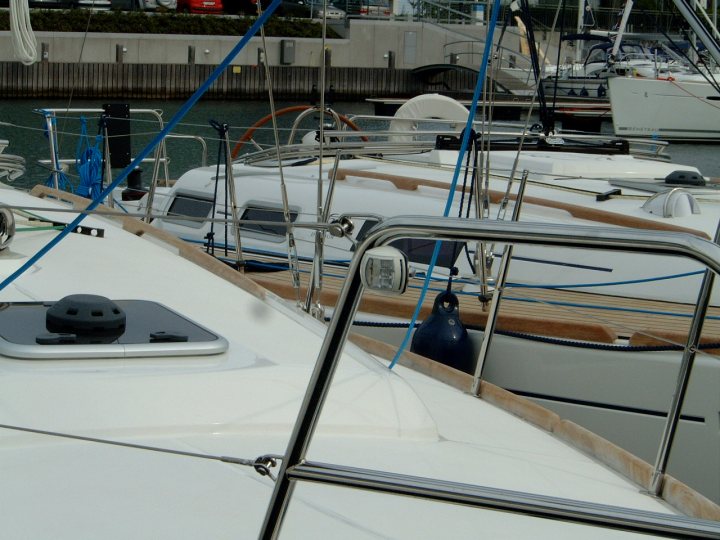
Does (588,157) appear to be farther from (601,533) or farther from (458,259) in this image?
(601,533)

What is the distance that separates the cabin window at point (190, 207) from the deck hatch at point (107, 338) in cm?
474

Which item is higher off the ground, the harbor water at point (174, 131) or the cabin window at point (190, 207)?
the cabin window at point (190, 207)

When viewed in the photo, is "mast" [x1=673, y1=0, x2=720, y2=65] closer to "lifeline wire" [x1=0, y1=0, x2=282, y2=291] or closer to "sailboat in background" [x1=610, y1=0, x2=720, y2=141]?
"lifeline wire" [x1=0, y1=0, x2=282, y2=291]

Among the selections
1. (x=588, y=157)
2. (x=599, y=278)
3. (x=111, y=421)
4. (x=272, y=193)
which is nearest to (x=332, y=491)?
(x=111, y=421)

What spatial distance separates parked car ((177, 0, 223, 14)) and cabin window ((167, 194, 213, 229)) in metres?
30.0

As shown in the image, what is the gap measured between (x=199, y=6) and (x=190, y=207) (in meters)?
30.6

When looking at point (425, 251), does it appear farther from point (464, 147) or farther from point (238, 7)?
point (238, 7)

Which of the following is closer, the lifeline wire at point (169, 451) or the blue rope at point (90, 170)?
the lifeline wire at point (169, 451)

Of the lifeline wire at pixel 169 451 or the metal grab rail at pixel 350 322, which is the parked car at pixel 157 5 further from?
the metal grab rail at pixel 350 322

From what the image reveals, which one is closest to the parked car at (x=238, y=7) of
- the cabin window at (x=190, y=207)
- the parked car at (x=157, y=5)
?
the parked car at (x=157, y=5)

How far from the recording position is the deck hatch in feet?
7.12

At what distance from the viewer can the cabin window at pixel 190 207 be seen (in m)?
7.21

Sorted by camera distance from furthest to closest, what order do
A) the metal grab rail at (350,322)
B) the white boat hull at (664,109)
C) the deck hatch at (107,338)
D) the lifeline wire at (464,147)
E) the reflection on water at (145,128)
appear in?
the white boat hull at (664,109) < the reflection on water at (145,128) < the lifeline wire at (464,147) < the deck hatch at (107,338) < the metal grab rail at (350,322)

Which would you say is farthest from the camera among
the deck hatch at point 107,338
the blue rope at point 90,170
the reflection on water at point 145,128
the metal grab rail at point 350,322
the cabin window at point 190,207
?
the reflection on water at point 145,128
